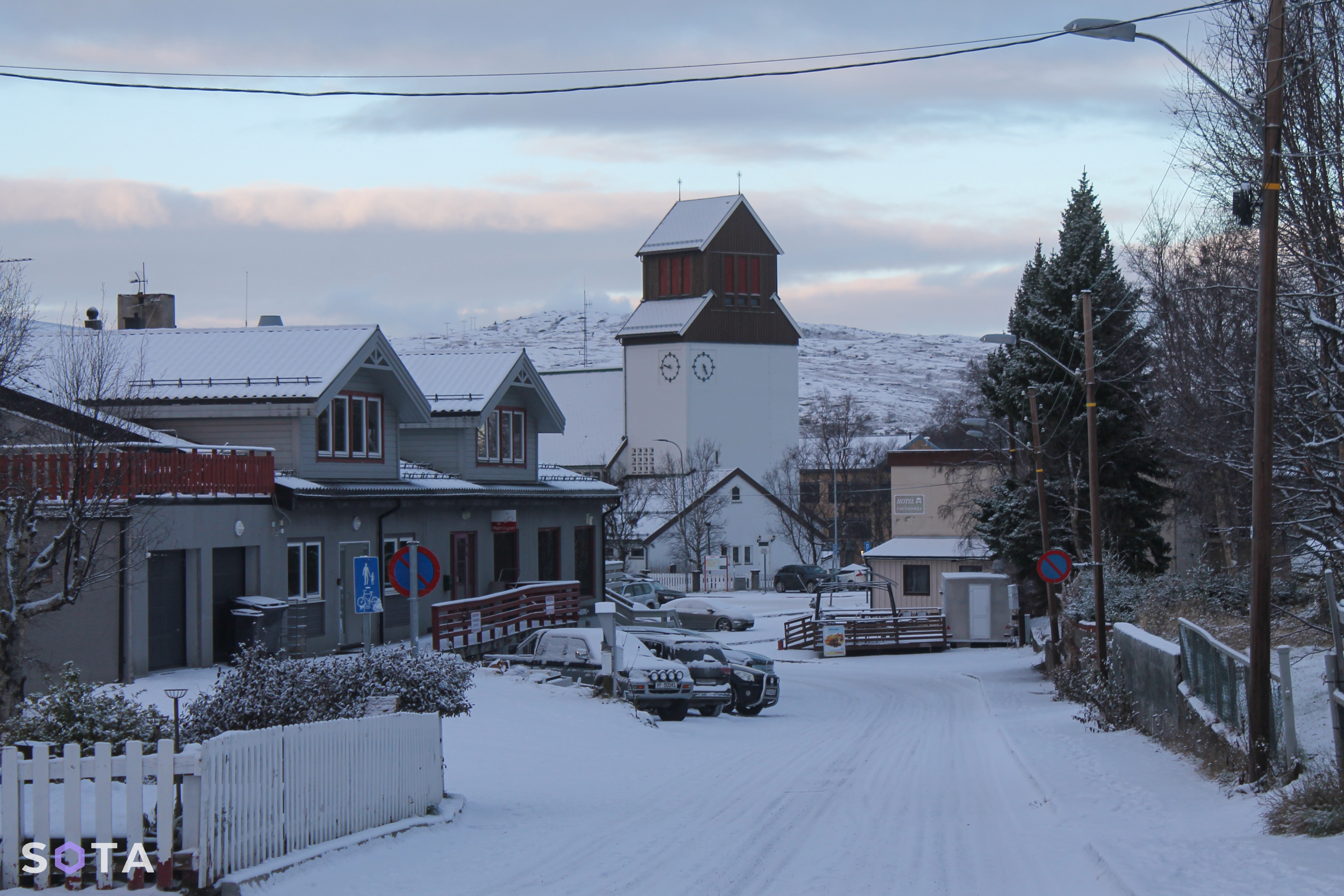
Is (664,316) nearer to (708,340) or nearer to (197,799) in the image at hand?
(708,340)

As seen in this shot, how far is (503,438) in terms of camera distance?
121ft

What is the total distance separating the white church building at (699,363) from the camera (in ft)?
306

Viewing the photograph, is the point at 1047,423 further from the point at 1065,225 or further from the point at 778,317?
the point at 778,317

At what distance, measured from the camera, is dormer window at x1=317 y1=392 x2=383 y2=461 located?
28766mm

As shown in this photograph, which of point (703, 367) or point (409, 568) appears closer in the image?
point (409, 568)

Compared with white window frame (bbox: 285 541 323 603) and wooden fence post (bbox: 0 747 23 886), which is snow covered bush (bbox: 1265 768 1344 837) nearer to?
wooden fence post (bbox: 0 747 23 886)

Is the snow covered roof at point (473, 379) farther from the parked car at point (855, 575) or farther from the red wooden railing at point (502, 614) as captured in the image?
the parked car at point (855, 575)

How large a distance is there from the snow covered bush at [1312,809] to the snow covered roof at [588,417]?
274 ft

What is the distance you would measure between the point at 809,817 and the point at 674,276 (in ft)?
273

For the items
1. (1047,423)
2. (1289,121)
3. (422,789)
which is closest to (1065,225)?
(1047,423)

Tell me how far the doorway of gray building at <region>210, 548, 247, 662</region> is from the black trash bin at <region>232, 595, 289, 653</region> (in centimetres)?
26

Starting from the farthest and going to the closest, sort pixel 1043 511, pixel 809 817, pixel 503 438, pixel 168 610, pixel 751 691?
1. pixel 503 438
2. pixel 1043 511
3. pixel 751 691
4. pixel 168 610
5. pixel 809 817

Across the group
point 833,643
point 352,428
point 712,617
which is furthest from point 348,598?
point 712,617

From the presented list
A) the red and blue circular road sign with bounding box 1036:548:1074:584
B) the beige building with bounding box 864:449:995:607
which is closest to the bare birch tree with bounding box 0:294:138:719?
the red and blue circular road sign with bounding box 1036:548:1074:584
